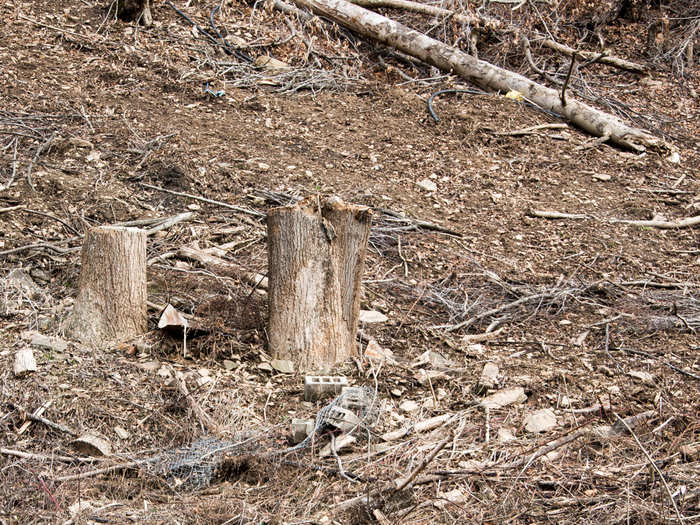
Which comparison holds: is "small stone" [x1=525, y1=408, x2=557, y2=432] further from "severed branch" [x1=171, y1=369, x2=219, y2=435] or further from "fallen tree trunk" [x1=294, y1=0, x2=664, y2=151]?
"fallen tree trunk" [x1=294, y1=0, x2=664, y2=151]

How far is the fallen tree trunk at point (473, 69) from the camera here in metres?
7.42

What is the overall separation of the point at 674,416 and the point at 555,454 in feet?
2.19

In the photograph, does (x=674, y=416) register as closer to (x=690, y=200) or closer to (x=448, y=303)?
(x=448, y=303)

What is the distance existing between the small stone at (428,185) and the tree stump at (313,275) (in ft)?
9.13

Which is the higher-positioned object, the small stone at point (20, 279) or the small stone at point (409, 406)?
the small stone at point (20, 279)

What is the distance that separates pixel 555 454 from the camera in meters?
2.90

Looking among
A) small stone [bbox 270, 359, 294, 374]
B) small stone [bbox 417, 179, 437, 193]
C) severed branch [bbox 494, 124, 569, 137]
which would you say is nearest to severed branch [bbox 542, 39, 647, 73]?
severed branch [bbox 494, 124, 569, 137]

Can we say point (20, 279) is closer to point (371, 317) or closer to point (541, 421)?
point (371, 317)

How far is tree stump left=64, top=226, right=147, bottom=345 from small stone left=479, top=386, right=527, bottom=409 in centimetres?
184

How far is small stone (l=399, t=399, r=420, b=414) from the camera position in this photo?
346cm

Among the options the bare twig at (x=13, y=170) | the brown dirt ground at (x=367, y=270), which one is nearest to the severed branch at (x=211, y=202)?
the brown dirt ground at (x=367, y=270)

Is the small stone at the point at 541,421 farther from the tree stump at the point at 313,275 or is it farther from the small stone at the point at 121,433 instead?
the small stone at the point at 121,433

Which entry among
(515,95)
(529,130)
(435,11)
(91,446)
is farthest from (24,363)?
(435,11)

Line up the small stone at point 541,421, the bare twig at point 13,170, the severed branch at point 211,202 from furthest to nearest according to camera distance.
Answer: the severed branch at point 211,202, the bare twig at point 13,170, the small stone at point 541,421
